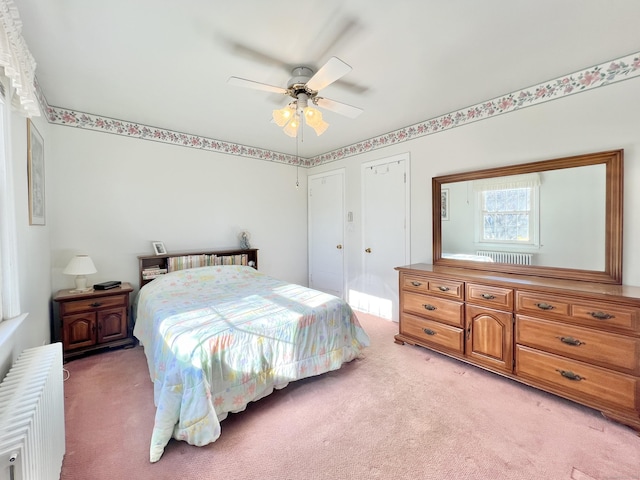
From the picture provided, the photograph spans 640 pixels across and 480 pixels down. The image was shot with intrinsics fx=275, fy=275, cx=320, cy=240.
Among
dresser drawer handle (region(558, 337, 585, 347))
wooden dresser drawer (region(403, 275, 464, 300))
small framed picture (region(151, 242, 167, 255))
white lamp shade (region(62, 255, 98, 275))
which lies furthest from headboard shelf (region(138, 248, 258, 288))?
dresser drawer handle (region(558, 337, 585, 347))

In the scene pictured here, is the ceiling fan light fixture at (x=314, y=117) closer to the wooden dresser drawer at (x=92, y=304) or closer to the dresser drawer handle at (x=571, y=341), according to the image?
the dresser drawer handle at (x=571, y=341)

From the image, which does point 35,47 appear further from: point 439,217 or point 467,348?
point 467,348

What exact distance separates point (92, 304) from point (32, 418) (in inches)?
82.2

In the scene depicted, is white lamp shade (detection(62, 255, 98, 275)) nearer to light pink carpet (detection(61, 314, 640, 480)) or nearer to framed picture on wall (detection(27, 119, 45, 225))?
framed picture on wall (detection(27, 119, 45, 225))

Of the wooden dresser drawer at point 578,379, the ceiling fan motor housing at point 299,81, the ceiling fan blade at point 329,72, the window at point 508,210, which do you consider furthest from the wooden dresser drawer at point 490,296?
the ceiling fan motor housing at point 299,81

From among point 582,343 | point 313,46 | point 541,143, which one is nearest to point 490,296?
point 582,343

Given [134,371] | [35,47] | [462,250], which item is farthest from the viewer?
[462,250]

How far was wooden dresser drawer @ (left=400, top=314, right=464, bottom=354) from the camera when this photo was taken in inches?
102

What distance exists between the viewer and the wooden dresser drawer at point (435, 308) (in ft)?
8.45

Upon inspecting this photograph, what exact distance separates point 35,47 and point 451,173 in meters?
3.64

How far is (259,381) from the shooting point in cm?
195

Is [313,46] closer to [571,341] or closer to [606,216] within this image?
[606,216]

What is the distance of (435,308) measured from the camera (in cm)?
273

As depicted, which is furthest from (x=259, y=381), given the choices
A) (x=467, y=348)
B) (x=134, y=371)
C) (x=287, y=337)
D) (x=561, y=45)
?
(x=561, y=45)
